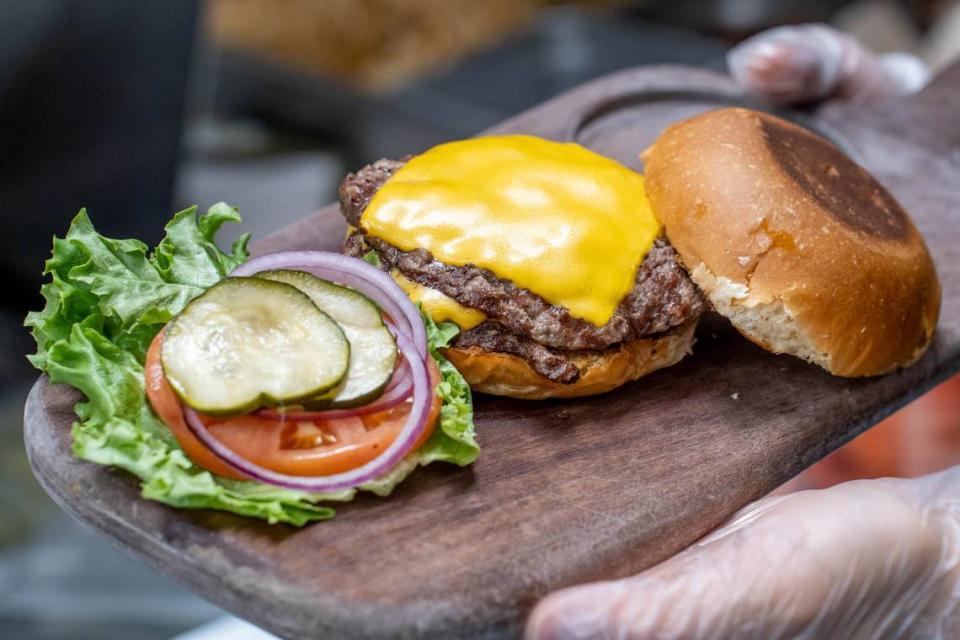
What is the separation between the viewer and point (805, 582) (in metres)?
1.88

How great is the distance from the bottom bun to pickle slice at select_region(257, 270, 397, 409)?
0.25 metres

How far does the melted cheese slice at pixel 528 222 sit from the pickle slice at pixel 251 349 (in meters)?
0.38

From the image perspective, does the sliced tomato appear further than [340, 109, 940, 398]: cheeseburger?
No

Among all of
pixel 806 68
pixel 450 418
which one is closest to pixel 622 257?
pixel 450 418

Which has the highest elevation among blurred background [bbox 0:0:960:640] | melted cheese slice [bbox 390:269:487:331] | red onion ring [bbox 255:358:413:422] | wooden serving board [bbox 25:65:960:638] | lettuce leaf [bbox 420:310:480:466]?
melted cheese slice [bbox 390:269:487:331]

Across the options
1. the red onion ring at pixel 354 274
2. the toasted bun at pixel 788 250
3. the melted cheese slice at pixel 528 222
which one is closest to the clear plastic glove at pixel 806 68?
the toasted bun at pixel 788 250

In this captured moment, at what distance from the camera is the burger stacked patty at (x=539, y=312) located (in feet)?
7.54

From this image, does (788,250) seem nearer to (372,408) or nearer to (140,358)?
(372,408)

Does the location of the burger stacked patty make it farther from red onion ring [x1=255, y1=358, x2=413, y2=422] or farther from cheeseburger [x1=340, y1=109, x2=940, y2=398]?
red onion ring [x1=255, y1=358, x2=413, y2=422]

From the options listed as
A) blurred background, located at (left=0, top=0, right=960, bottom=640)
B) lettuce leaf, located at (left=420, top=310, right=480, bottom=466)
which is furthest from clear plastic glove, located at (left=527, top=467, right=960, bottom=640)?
blurred background, located at (left=0, top=0, right=960, bottom=640)

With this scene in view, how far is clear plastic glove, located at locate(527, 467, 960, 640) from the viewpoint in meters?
1.84

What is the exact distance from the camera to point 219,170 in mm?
5762

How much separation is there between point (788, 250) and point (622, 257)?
382mm

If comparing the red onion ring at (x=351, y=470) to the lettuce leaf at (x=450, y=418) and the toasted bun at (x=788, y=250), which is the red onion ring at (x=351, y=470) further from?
the toasted bun at (x=788, y=250)
